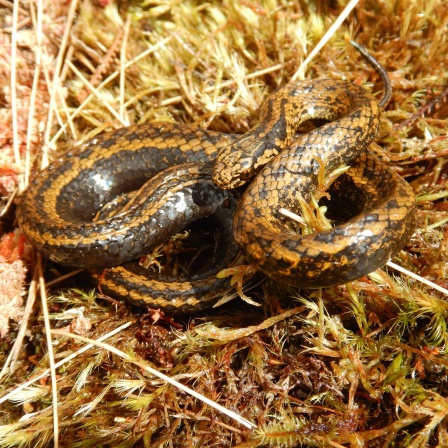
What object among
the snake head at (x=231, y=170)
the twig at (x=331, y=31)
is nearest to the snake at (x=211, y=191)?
the snake head at (x=231, y=170)

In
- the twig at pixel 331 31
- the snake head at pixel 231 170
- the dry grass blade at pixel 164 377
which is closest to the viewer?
the dry grass blade at pixel 164 377

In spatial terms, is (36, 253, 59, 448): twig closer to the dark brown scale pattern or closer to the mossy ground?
the mossy ground

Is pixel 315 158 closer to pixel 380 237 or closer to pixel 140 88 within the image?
pixel 380 237

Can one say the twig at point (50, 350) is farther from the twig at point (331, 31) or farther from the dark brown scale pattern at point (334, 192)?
the twig at point (331, 31)

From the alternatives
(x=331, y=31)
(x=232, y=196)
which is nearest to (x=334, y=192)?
(x=232, y=196)

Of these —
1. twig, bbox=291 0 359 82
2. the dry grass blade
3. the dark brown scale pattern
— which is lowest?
the dry grass blade

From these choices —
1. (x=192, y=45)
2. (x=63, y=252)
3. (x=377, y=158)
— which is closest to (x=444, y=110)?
(x=377, y=158)

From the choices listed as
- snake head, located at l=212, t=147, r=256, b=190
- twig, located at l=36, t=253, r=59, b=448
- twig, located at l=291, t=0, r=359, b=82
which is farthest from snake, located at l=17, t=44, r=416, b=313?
twig, located at l=36, t=253, r=59, b=448

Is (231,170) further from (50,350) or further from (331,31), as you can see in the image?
(50,350)
